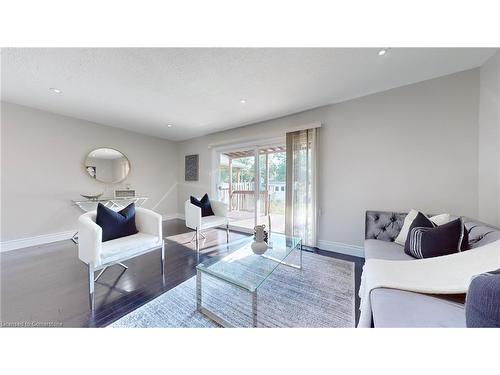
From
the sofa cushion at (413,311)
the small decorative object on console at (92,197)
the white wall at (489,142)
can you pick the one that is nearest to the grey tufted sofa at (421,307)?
the sofa cushion at (413,311)

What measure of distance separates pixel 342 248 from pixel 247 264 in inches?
66.3

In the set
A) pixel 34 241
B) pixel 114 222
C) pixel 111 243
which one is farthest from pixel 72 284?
pixel 34 241

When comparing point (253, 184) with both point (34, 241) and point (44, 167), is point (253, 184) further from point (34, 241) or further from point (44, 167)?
point (34, 241)

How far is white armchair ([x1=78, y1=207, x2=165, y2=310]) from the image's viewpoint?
1.43m

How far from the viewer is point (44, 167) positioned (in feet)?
9.36

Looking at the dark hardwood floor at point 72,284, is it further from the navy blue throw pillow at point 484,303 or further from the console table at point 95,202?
the navy blue throw pillow at point 484,303

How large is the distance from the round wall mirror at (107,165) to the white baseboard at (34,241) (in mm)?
1140

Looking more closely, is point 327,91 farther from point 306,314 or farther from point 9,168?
point 9,168

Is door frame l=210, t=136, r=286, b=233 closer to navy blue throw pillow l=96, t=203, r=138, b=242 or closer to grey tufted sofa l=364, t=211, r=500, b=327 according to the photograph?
navy blue throw pillow l=96, t=203, r=138, b=242

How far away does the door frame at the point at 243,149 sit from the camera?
3226mm

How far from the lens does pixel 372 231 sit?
1.89 m

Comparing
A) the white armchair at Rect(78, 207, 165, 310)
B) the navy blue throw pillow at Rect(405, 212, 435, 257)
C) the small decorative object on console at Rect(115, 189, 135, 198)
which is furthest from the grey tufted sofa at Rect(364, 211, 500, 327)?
the small decorative object on console at Rect(115, 189, 135, 198)
